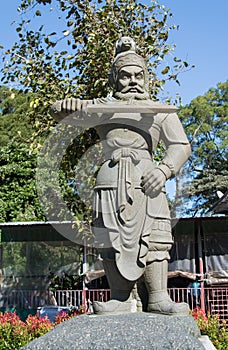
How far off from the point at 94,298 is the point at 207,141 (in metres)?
12.2

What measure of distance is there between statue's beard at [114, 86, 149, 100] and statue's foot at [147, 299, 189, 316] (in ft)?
5.83

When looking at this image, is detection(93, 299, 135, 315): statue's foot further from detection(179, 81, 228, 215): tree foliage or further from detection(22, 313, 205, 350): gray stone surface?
detection(179, 81, 228, 215): tree foliage

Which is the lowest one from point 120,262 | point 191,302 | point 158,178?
point 191,302

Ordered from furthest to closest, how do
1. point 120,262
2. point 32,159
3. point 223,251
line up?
point 32,159
point 223,251
point 120,262

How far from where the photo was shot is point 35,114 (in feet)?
30.5

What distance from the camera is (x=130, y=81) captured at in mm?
4484

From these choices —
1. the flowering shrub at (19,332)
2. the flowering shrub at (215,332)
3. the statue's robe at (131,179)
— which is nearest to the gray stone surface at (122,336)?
the statue's robe at (131,179)

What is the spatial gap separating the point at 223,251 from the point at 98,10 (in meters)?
8.07

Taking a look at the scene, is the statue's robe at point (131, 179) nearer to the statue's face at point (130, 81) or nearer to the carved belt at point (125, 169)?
the carved belt at point (125, 169)

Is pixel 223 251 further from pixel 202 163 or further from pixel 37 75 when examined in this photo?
pixel 202 163

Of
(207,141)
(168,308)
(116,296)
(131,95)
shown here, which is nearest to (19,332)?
(116,296)

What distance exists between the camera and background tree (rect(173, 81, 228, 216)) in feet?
74.2

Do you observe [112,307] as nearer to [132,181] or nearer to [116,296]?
[116,296]

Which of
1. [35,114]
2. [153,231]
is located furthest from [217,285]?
[153,231]
